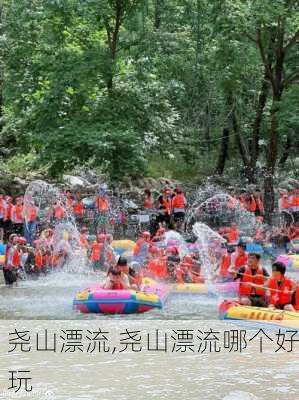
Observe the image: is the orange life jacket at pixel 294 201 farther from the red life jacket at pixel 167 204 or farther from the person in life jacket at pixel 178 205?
the red life jacket at pixel 167 204

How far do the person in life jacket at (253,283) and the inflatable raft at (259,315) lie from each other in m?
0.27

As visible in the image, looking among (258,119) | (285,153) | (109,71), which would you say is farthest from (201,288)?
(285,153)

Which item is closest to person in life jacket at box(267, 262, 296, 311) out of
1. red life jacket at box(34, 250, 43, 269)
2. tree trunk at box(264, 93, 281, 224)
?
red life jacket at box(34, 250, 43, 269)

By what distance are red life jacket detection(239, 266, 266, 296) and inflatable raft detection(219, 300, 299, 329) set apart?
0.30 m

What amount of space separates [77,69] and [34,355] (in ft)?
40.1

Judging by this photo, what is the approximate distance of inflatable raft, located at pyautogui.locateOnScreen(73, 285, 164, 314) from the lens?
38.2 feet


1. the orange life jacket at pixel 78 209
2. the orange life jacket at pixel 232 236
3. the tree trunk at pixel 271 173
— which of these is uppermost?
the tree trunk at pixel 271 173

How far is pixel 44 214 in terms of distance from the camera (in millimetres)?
20547

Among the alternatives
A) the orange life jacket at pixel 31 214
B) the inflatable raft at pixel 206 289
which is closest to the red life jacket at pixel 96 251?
the inflatable raft at pixel 206 289

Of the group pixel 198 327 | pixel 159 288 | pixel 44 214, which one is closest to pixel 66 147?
pixel 44 214

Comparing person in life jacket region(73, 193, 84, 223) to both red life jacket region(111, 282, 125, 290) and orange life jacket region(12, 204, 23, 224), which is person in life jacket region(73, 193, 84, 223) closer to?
orange life jacket region(12, 204, 23, 224)

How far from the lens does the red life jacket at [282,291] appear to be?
10.5 meters

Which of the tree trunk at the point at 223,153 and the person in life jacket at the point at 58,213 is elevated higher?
the tree trunk at the point at 223,153

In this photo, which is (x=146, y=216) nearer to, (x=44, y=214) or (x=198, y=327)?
(x=44, y=214)
